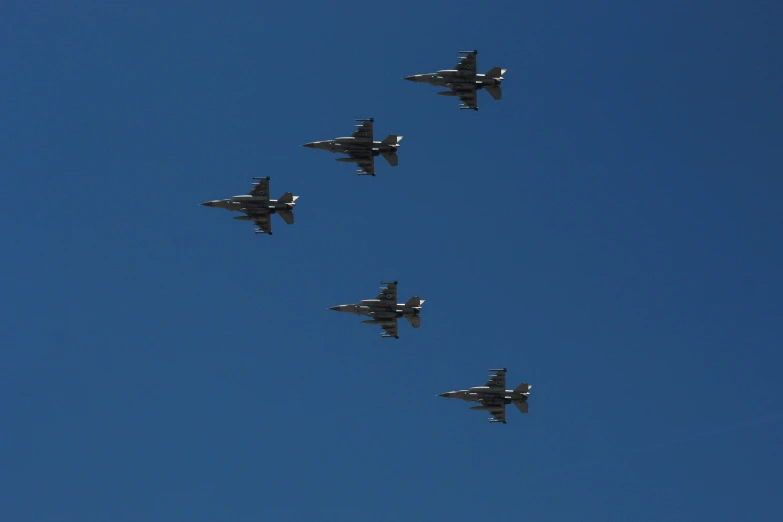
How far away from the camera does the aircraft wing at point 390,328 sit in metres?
159

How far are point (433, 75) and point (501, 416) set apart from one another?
53.9 metres

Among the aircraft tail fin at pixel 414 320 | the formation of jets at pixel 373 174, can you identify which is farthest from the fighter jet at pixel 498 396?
the aircraft tail fin at pixel 414 320

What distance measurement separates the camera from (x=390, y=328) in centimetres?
15925

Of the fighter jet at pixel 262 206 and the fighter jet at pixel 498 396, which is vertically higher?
the fighter jet at pixel 262 206

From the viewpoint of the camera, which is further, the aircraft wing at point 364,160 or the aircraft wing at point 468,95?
the aircraft wing at point 468,95

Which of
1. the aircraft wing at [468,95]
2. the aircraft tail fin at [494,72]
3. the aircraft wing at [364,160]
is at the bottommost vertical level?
the aircraft wing at [364,160]

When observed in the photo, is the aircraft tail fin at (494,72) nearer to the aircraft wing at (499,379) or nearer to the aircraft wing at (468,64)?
the aircraft wing at (468,64)

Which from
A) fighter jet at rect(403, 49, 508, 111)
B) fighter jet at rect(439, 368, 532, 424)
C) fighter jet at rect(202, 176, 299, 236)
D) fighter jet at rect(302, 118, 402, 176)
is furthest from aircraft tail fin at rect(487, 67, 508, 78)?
fighter jet at rect(439, 368, 532, 424)

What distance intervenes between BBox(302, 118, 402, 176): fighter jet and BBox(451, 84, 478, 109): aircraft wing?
1142 cm

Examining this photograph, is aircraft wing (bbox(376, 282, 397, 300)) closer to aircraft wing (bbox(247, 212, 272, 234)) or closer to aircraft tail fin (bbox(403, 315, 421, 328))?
aircraft tail fin (bbox(403, 315, 421, 328))

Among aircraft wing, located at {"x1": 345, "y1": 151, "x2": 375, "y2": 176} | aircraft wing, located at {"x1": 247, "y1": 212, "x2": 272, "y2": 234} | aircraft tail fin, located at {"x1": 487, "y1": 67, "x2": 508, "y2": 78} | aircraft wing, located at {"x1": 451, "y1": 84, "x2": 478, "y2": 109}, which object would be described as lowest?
aircraft wing, located at {"x1": 247, "y1": 212, "x2": 272, "y2": 234}

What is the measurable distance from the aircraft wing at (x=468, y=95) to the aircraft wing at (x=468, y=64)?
2556 millimetres

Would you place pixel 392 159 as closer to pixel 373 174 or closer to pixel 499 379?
pixel 373 174

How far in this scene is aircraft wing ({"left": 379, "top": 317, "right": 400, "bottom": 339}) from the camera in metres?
159
